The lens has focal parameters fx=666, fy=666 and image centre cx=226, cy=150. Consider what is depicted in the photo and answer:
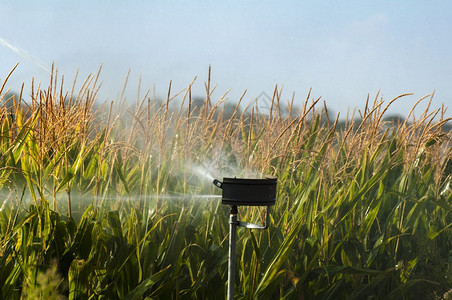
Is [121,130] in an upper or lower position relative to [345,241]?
upper

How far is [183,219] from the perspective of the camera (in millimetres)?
2350

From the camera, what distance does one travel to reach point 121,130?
3.06 m

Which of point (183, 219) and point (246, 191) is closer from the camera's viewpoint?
point (246, 191)

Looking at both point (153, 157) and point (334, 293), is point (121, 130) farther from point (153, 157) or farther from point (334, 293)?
point (334, 293)

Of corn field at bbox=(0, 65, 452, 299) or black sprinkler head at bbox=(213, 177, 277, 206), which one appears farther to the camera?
corn field at bbox=(0, 65, 452, 299)

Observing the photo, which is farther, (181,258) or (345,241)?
(345,241)

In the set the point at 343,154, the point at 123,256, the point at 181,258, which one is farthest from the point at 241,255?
the point at 343,154

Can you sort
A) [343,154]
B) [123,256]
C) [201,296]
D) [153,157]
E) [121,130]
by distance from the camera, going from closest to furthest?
[123,256], [201,296], [153,157], [121,130], [343,154]

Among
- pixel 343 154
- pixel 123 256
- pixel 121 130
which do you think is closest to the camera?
pixel 123 256

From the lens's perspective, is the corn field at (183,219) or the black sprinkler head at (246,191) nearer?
the black sprinkler head at (246,191)

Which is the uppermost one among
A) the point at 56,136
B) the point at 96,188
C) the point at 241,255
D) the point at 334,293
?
the point at 56,136

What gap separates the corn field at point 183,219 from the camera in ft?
6.64

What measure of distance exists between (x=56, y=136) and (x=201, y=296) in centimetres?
73

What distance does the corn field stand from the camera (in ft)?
6.64
